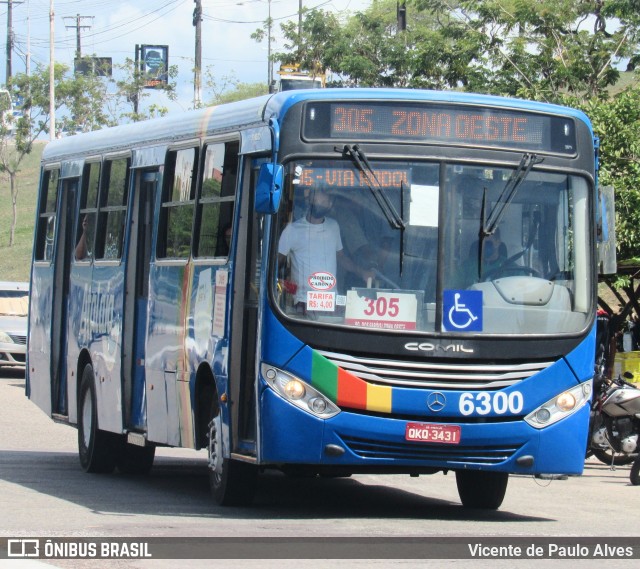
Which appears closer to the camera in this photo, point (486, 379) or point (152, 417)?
point (486, 379)

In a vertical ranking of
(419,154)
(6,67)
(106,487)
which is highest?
(6,67)

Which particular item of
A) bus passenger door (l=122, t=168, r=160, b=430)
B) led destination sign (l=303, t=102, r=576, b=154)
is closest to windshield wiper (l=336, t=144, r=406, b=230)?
led destination sign (l=303, t=102, r=576, b=154)

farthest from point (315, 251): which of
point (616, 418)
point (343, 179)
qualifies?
point (616, 418)

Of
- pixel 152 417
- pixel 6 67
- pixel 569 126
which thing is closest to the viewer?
pixel 569 126

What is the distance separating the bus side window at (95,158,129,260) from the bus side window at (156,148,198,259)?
1.22 metres

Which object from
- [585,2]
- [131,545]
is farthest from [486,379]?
[585,2]

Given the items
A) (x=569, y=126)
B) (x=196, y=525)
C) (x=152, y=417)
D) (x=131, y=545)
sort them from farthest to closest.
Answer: (x=152, y=417) < (x=569, y=126) < (x=196, y=525) < (x=131, y=545)

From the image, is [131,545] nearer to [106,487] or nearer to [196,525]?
[196,525]

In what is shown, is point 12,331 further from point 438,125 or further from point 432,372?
point 432,372

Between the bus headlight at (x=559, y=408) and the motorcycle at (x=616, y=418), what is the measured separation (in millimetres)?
5584

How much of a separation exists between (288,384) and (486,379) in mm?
1359

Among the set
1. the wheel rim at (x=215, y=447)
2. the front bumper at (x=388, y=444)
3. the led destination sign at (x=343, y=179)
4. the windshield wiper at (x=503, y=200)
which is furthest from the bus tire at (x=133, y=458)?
the windshield wiper at (x=503, y=200)

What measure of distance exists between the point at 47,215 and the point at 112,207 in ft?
8.71

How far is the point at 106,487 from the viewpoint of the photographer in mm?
12867
